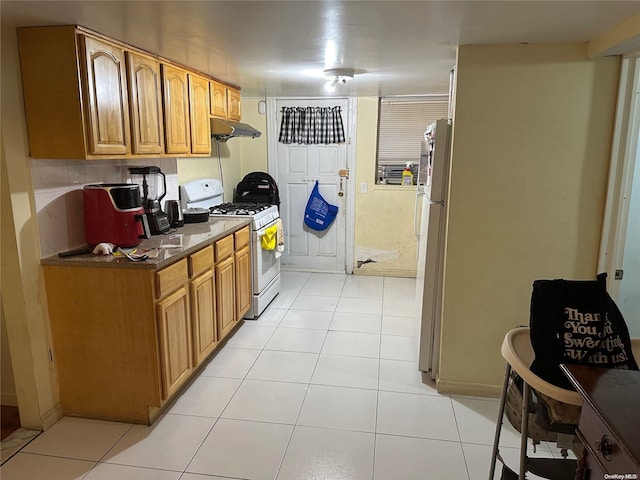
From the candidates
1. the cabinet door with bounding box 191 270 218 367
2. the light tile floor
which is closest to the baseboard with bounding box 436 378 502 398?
the light tile floor

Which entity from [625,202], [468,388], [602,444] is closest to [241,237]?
[468,388]

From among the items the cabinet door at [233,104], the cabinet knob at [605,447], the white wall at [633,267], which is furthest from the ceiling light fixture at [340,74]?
the cabinet knob at [605,447]

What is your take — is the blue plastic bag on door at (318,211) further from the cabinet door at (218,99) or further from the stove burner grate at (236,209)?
the cabinet door at (218,99)

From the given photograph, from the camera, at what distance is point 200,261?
113 inches

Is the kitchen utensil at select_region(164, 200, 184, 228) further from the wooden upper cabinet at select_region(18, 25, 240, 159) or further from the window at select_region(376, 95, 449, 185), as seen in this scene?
the window at select_region(376, 95, 449, 185)

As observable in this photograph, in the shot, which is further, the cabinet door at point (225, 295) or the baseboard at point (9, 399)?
the cabinet door at point (225, 295)

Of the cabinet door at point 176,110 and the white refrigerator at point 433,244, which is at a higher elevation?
the cabinet door at point 176,110

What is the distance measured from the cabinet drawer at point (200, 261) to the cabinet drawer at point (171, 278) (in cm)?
7

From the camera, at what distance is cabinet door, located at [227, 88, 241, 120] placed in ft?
13.2

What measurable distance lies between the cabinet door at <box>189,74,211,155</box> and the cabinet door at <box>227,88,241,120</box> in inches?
19.0

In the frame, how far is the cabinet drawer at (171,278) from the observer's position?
2375mm

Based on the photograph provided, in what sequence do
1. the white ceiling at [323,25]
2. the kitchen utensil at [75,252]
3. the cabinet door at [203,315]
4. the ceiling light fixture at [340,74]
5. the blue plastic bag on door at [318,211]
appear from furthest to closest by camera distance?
the blue plastic bag on door at [318,211] → the ceiling light fixture at [340,74] → the cabinet door at [203,315] → the kitchen utensil at [75,252] → the white ceiling at [323,25]

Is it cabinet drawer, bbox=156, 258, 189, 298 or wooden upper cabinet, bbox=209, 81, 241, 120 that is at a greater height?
wooden upper cabinet, bbox=209, 81, 241, 120

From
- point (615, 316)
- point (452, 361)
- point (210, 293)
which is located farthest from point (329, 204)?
point (615, 316)
